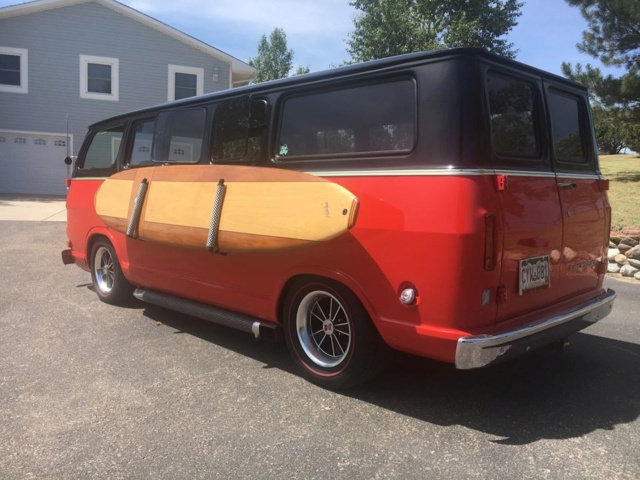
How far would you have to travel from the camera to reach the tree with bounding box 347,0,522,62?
27.5 meters

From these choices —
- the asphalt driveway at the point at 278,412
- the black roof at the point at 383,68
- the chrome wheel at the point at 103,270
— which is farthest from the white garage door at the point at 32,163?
the black roof at the point at 383,68

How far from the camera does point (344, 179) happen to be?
3.52 m

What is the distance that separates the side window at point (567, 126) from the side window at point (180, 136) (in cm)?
277

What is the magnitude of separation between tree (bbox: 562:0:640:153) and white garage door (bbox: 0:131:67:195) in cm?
1711

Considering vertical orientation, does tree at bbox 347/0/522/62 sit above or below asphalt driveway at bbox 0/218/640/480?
above

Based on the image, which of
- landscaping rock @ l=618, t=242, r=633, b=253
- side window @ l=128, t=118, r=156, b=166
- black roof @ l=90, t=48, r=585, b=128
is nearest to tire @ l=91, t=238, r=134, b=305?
side window @ l=128, t=118, r=156, b=166

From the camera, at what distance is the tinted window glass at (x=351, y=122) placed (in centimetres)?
333

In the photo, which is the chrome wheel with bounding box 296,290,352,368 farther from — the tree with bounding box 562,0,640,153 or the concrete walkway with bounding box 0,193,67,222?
the tree with bounding box 562,0,640,153

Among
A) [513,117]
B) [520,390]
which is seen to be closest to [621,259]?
[520,390]

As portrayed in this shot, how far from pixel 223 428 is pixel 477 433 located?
1.49 metres

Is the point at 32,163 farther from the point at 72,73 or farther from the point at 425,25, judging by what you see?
the point at 425,25

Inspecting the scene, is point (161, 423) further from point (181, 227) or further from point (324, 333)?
point (181, 227)

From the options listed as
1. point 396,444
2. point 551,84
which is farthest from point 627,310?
point 396,444

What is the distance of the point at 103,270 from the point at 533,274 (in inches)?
186
